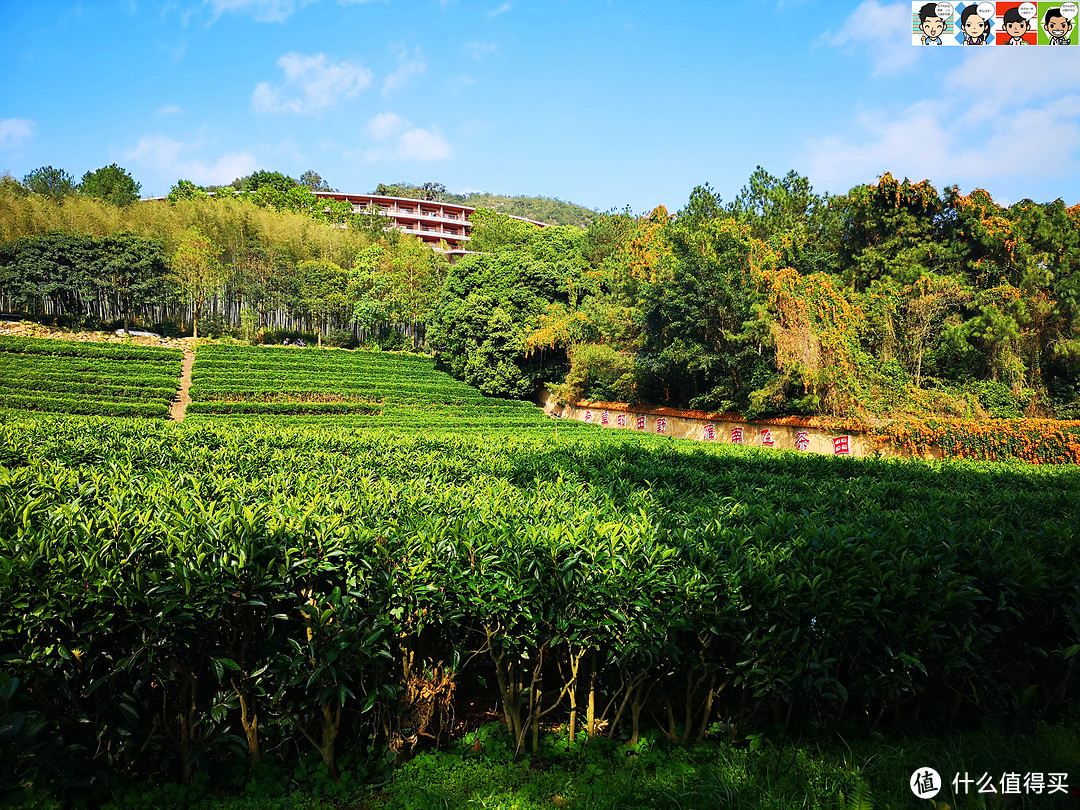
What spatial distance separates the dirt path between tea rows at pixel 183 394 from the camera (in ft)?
63.7

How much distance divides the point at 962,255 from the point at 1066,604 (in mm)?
22741

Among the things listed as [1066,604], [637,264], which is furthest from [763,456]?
[637,264]

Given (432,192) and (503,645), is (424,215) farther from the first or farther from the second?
(503,645)

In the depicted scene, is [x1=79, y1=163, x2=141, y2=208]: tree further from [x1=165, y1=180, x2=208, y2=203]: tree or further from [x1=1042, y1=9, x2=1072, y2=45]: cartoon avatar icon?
[x1=1042, y1=9, x2=1072, y2=45]: cartoon avatar icon

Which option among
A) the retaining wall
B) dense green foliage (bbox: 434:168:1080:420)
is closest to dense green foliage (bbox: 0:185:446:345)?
dense green foliage (bbox: 434:168:1080:420)

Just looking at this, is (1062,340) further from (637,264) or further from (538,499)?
(538,499)

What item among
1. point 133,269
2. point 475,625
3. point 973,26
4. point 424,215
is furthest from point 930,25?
point 424,215

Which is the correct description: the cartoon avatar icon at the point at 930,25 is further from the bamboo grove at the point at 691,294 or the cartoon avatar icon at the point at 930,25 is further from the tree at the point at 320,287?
the tree at the point at 320,287

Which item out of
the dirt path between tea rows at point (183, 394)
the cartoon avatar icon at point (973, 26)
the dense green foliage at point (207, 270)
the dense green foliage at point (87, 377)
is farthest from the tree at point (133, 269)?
the cartoon avatar icon at point (973, 26)

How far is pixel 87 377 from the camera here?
1978 cm

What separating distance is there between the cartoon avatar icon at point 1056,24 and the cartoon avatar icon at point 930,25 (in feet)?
4.21

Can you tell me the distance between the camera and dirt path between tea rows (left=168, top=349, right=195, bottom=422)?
19411 mm

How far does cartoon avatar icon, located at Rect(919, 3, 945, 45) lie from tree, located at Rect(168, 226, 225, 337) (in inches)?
1339

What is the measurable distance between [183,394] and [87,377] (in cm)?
286
